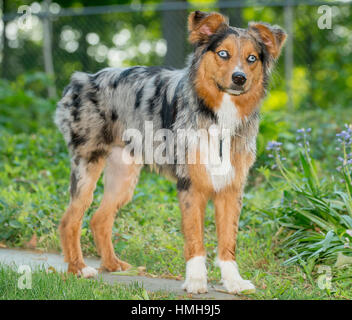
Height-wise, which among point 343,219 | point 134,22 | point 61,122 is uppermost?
point 134,22

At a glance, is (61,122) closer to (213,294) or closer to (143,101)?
(143,101)

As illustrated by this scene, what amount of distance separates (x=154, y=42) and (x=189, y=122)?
30.3ft

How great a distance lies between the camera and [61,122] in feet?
17.2

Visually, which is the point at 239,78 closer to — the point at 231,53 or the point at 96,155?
the point at 231,53

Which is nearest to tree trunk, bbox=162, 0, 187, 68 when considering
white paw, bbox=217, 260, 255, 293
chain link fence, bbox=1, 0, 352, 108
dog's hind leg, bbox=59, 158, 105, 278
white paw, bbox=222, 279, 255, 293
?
chain link fence, bbox=1, 0, 352, 108

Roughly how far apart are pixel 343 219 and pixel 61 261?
9.23 feet

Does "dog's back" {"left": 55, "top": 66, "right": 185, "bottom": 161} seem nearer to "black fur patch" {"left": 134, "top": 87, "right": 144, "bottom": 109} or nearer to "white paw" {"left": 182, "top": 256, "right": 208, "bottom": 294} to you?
Answer: "black fur patch" {"left": 134, "top": 87, "right": 144, "bottom": 109}

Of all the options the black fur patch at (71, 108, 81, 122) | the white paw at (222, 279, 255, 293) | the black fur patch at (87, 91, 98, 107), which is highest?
the black fur patch at (87, 91, 98, 107)

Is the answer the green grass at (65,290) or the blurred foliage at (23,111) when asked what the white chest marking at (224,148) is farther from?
the blurred foliage at (23,111)

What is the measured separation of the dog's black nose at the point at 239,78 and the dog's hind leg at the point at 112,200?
64.6 inches

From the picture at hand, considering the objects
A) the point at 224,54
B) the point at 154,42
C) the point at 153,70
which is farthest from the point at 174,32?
the point at 224,54

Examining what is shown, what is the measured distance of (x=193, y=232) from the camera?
432 centimetres

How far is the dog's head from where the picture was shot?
13.6 feet
